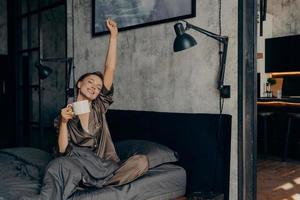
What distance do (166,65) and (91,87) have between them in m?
0.86

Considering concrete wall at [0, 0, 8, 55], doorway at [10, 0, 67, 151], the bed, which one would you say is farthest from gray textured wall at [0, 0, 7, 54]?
the bed

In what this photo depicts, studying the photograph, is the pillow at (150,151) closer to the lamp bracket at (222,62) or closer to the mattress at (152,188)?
the mattress at (152,188)

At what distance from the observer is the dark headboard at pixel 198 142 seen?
2.41m

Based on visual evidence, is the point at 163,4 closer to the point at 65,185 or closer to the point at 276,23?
the point at 65,185

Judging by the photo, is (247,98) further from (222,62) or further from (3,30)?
(3,30)

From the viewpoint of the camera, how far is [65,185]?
1.91 metres

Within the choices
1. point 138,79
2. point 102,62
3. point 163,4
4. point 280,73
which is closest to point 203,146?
point 138,79

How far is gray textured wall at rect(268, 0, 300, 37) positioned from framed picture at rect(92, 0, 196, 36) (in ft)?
17.0

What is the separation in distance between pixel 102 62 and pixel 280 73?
15.6 feet

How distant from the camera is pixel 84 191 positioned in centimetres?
199

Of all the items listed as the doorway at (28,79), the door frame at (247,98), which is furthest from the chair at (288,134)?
the doorway at (28,79)

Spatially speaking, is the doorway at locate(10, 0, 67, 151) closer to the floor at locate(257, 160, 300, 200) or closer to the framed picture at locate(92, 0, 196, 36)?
the framed picture at locate(92, 0, 196, 36)

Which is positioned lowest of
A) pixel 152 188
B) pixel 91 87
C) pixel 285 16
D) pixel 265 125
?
pixel 152 188

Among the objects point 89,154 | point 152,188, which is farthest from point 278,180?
point 89,154
